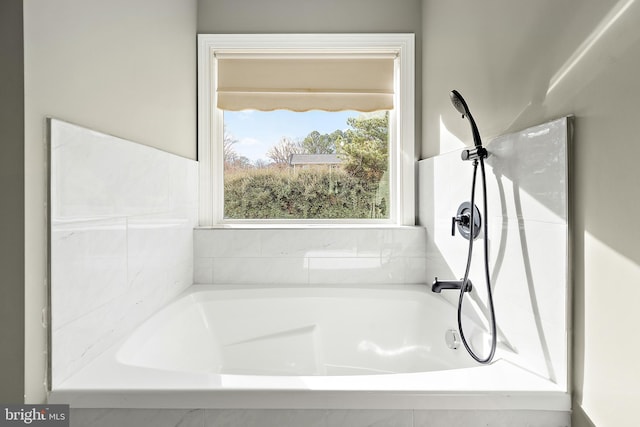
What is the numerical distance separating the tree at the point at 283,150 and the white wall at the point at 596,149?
4.79 feet

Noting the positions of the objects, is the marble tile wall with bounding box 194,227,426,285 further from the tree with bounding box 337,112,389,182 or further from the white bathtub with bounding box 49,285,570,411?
the tree with bounding box 337,112,389,182

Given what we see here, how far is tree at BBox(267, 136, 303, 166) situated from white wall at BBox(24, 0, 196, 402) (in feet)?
2.08

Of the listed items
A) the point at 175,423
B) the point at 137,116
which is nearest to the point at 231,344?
the point at 175,423

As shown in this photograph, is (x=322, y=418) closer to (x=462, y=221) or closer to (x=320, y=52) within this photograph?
(x=462, y=221)

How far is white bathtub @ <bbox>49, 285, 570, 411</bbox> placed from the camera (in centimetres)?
106

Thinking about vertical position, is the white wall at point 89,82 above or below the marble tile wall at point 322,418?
above

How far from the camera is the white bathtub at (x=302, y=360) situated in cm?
106

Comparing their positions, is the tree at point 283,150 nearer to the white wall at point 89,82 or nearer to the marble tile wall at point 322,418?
the white wall at point 89,82

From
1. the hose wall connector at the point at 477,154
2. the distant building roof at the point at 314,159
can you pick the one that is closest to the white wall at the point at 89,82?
the distant building roof at the point at 314,159

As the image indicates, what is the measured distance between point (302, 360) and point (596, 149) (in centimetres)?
156

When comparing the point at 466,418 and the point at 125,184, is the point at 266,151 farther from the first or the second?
the point at 466,418
